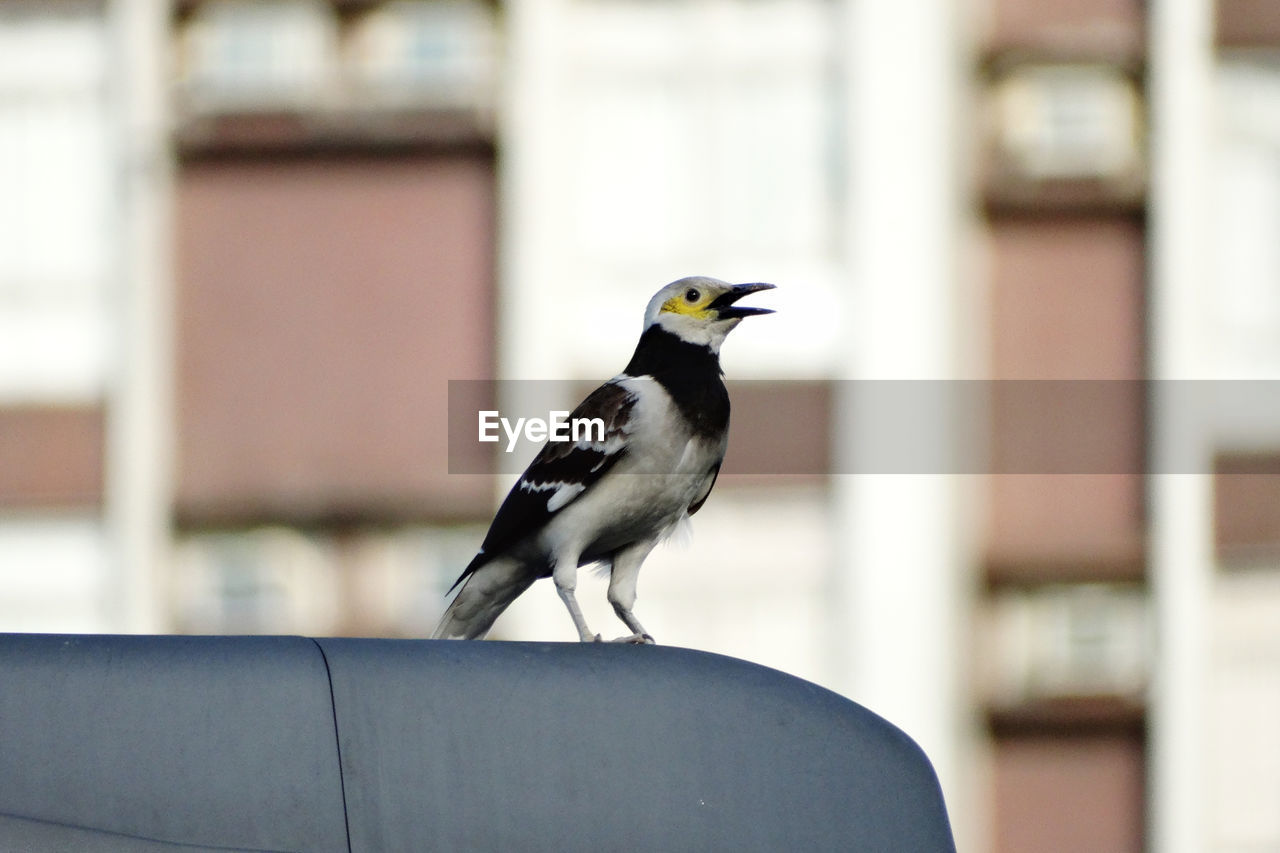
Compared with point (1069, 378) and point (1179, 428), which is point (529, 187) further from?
point (1179, 428)

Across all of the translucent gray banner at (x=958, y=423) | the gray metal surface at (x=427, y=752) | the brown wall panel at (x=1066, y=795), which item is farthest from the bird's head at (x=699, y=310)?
the brown wall panel at (x=1066, y=795)

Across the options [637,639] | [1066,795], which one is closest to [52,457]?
[1066,795]

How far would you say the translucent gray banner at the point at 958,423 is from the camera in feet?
23.1

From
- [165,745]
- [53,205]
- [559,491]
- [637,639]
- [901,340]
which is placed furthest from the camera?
[53,205]

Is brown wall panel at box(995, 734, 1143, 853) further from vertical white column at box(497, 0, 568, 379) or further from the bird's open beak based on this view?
the bird's open beak

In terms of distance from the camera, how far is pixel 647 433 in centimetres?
225

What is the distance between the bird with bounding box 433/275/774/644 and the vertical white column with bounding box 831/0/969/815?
4756 millimetres

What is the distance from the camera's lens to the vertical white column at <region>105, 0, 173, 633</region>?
23.8 ft

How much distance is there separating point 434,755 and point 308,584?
5.73 meters

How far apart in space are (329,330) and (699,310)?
17.7 ft

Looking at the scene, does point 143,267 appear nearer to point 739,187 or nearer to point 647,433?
point 739,187

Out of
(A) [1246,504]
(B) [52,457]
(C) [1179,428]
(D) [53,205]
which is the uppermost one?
(D) [53,205]

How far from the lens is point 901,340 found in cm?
710

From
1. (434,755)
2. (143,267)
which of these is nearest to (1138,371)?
(143,267)
